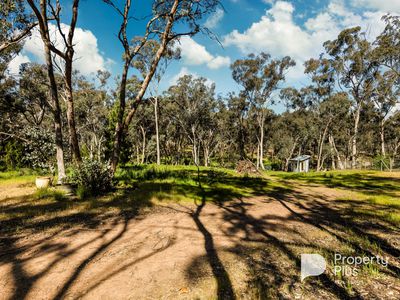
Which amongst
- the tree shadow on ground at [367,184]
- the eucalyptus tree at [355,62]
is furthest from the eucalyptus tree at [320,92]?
the tree shadow on ground at [367,184]

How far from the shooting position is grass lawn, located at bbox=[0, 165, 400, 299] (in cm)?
297

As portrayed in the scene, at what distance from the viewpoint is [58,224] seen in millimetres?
5133

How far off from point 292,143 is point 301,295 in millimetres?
40042

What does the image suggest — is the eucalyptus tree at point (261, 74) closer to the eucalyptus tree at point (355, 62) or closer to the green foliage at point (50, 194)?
the eucalyptus tree at point (355, 62)

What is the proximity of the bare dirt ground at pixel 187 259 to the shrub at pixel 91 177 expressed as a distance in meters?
2.83

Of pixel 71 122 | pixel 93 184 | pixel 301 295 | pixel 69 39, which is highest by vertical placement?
pixel 69 39

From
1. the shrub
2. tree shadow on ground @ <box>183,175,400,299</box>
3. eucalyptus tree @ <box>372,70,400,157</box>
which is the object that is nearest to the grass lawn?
tree shadow on ground @ <box>183,175,400,299</box>

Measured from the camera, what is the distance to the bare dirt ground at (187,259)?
281cm

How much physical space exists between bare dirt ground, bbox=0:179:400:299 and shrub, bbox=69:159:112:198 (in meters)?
2.83

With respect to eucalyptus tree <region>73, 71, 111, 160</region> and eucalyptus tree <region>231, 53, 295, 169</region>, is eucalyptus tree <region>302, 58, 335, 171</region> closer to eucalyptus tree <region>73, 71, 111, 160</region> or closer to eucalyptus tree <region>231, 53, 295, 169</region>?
eucalyptus tree <region>231, 53, 295, 169</region>

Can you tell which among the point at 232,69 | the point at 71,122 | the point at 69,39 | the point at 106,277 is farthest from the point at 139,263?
the point at 232,69

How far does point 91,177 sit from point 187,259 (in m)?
5.66

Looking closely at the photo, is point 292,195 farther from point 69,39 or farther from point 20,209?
point 69,39

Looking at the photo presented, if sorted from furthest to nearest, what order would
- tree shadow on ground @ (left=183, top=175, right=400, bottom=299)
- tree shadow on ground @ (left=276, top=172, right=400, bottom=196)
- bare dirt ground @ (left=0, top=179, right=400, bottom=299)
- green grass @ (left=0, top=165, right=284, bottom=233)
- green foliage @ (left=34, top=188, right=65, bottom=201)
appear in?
tree shadow on ground @ (left=276, top=172, right=400, bottom=196) < green foliage @ (left=34, top=188, right=65, bottom=201) < green grass @ (left=0, top=165, right=284, bottom=233) < tree shadow on ground @ (left=183, top=175, right=400, bottom=299) < bare dirt ground @ (left=0, top=179, right=400, bottom=299)
